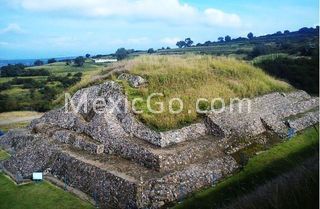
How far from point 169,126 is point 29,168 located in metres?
5.66

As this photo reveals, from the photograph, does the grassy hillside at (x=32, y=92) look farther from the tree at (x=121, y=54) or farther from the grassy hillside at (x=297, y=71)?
the grassy hillside at (x=297, y=71)

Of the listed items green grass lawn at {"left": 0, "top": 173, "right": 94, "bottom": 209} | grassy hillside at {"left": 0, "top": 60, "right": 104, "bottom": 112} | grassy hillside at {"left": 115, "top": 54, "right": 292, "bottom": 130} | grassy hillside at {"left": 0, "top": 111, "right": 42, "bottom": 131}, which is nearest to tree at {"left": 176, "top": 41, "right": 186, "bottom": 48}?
grassy hillside at {"left": 0, "top": 60, "right": 104, "bottom": 112}

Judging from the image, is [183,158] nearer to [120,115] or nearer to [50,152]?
[120,115]

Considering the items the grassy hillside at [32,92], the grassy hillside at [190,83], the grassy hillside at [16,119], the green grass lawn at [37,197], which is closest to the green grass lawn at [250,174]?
the grassy hillside at [190,83]

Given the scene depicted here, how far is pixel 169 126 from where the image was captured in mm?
14789

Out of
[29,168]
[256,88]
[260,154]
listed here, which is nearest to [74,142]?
[29,168]

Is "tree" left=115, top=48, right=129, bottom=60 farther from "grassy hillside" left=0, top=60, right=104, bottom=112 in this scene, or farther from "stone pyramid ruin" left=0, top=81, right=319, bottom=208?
"stone pyramid ruin" left=0, top=81, right=319, bottom=208

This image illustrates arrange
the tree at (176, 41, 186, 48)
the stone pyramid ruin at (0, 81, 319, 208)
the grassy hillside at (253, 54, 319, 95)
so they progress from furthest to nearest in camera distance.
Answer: the tree at (176, 41, 186, 48) < the grassy hillside at (253, 54, 319, 95) < the stone pyramid ruin at (0, 81, 319, 208)

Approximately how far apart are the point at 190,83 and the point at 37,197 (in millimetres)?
8788

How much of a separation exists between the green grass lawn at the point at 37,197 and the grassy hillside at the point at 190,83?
4078mm

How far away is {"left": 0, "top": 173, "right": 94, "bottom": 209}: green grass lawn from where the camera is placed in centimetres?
1222

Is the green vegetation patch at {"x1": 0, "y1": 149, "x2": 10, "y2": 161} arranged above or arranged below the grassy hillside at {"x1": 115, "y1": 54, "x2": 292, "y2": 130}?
below

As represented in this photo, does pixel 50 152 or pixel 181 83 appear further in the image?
pixel 181 83

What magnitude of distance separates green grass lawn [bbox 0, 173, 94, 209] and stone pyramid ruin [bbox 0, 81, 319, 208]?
459mm
